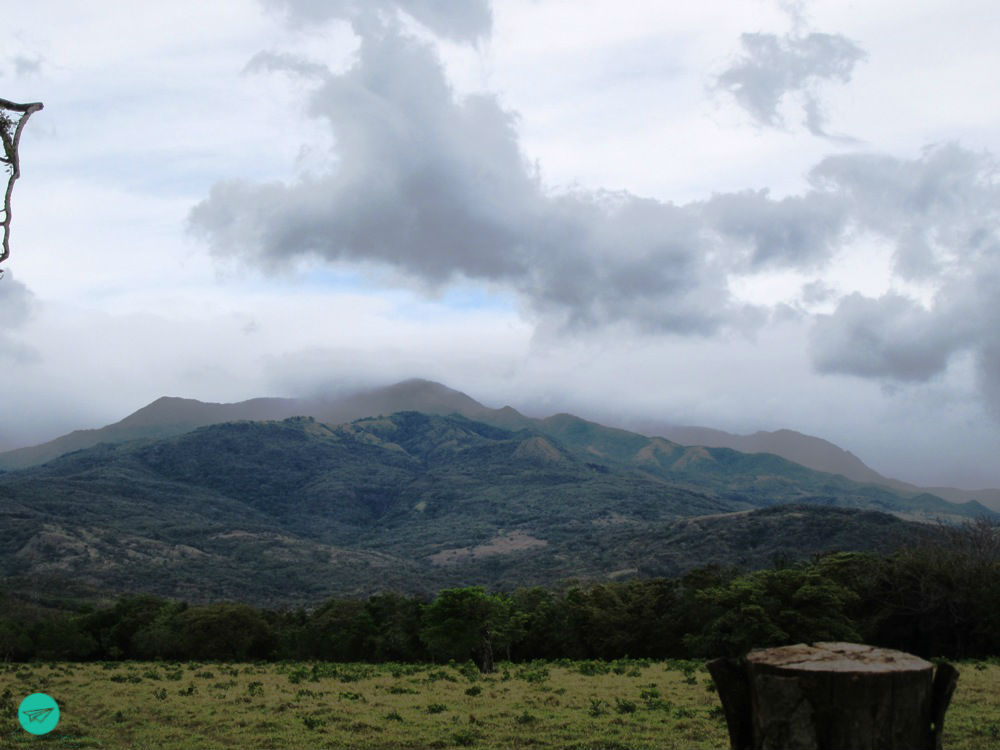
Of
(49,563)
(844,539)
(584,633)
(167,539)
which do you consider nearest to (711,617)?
(584,633)

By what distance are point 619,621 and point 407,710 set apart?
29150 millimetres

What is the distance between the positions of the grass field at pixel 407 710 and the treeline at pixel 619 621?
1027 centimetres

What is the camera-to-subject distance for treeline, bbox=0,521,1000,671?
119ft

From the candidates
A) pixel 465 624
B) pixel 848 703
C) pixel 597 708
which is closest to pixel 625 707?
pixel 597 708

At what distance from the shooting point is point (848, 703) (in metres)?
4.18

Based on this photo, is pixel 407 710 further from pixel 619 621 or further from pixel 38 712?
pixel 619 621

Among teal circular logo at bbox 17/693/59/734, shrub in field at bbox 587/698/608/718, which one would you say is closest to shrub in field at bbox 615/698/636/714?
shrub in field at bbox 587/698/608/718

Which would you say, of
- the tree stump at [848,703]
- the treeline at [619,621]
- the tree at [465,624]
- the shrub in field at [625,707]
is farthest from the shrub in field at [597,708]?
the tree at [465,624]

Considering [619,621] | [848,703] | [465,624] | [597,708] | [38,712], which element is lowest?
[619,621]

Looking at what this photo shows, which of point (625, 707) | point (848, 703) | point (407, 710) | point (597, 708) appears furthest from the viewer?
point (407, 710)

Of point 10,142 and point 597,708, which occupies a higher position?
point 10,142

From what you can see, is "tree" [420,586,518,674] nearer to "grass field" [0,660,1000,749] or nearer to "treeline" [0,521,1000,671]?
"treeline" [0,521,1000,671]

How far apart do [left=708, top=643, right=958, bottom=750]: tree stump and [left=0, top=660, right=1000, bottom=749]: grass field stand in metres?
10.4

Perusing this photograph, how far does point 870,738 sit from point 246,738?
14218 millimetres
